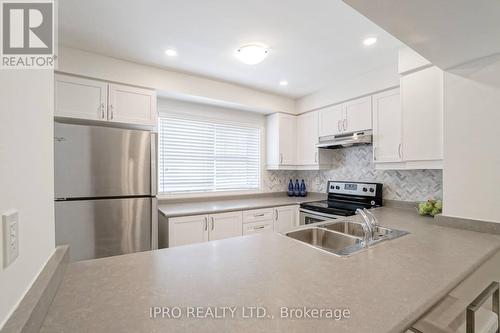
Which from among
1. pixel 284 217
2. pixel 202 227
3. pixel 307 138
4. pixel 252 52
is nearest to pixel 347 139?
pixel 307 138

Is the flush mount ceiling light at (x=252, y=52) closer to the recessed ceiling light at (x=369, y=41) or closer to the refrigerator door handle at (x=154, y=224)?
the recessed ceiling light at (x=369, y=41)

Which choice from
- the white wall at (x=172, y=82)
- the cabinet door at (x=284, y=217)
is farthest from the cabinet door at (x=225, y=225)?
the white wall at (x=172, y=82)

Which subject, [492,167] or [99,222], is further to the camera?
[99,222]

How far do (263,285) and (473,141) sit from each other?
1.70 m

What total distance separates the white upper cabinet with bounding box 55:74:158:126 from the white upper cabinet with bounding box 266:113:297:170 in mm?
1776

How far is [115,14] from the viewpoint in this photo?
1654mm

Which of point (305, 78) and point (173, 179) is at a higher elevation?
point (305, 78)

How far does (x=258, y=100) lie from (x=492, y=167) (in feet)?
8.13

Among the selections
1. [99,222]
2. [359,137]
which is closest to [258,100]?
[359,137]

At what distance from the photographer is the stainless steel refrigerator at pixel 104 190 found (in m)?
1.89

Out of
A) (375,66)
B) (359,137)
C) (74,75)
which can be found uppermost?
(375,66)

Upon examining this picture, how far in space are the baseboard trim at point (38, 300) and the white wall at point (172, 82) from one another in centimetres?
195

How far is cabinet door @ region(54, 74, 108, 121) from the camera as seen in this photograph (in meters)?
2.06

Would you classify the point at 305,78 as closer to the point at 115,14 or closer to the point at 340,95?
the point at 340,95
